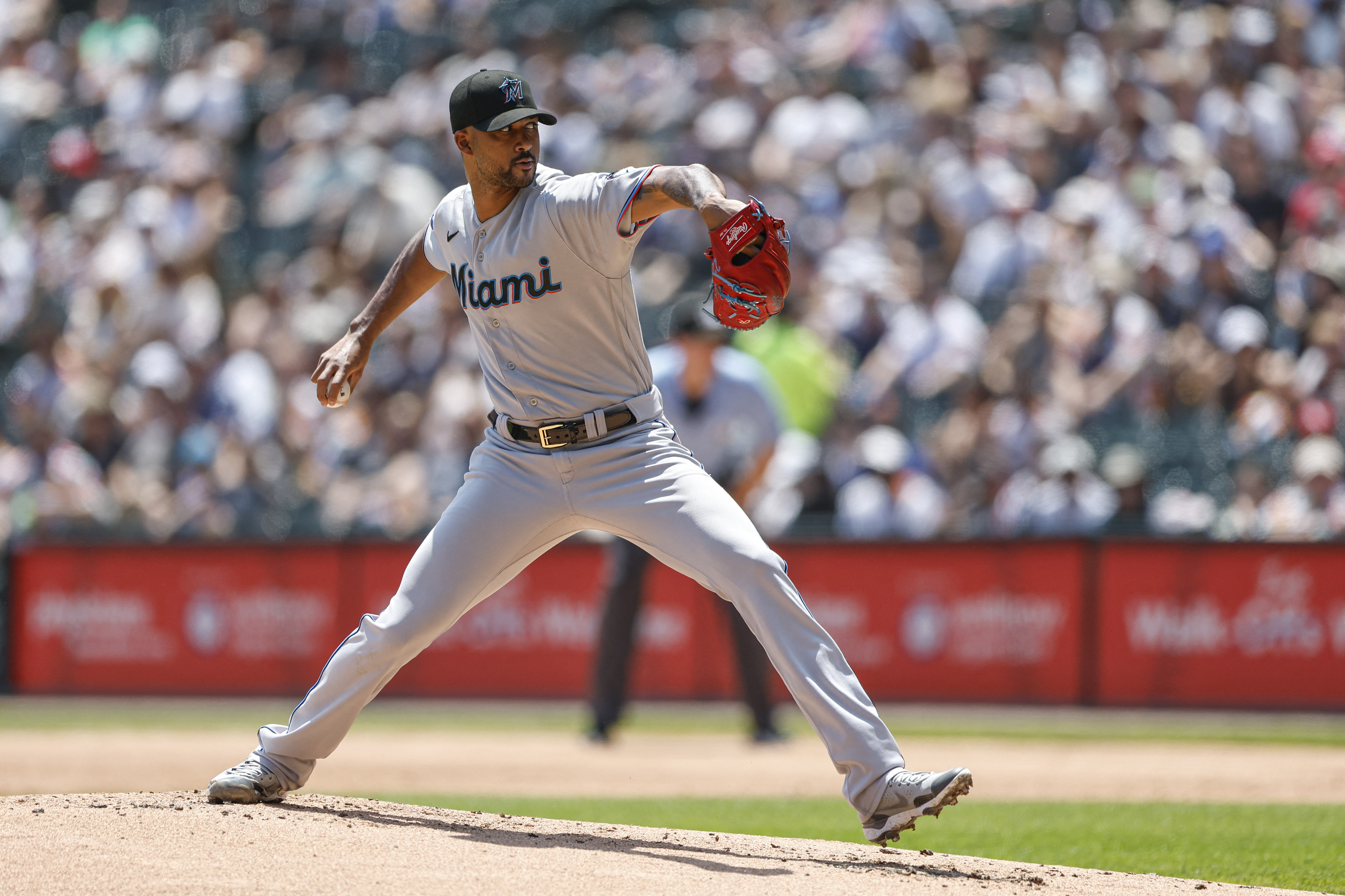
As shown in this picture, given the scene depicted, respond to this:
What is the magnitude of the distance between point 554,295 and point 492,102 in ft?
2.02

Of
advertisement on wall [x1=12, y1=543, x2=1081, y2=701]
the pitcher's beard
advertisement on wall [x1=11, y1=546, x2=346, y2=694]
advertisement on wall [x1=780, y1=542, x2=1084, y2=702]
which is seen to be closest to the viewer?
the pitcher's beard

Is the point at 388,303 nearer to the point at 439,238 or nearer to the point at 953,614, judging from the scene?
the point at 439,238

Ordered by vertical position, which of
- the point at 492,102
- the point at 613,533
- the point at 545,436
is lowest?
the point at 613,533

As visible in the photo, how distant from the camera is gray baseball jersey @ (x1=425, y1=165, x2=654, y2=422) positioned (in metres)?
4.94

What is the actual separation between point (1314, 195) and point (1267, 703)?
176 inches

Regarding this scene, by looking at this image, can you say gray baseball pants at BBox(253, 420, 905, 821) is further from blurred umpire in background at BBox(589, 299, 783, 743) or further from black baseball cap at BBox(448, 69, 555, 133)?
blurred umpire in background at BBox(589, 299, 783, 743)

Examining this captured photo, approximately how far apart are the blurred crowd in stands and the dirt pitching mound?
6638 millimetres

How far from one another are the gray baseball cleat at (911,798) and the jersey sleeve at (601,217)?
5.72ft

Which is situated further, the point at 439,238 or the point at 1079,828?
the point at 1079,828

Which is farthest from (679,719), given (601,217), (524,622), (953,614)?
(601,217)

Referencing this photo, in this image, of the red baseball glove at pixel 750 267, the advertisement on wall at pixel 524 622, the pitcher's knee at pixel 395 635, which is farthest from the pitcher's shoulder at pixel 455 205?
the advertisement on wall at pixel 524 622

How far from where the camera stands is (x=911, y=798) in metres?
4.70

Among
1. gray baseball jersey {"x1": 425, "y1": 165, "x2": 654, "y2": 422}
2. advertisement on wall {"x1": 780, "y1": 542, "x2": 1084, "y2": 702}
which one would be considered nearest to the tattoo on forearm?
gray baseball jersey {"x1": 425, "y1": 165, "x2": 654, "y2": 422}

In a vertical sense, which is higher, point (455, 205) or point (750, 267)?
point (455, 205)
